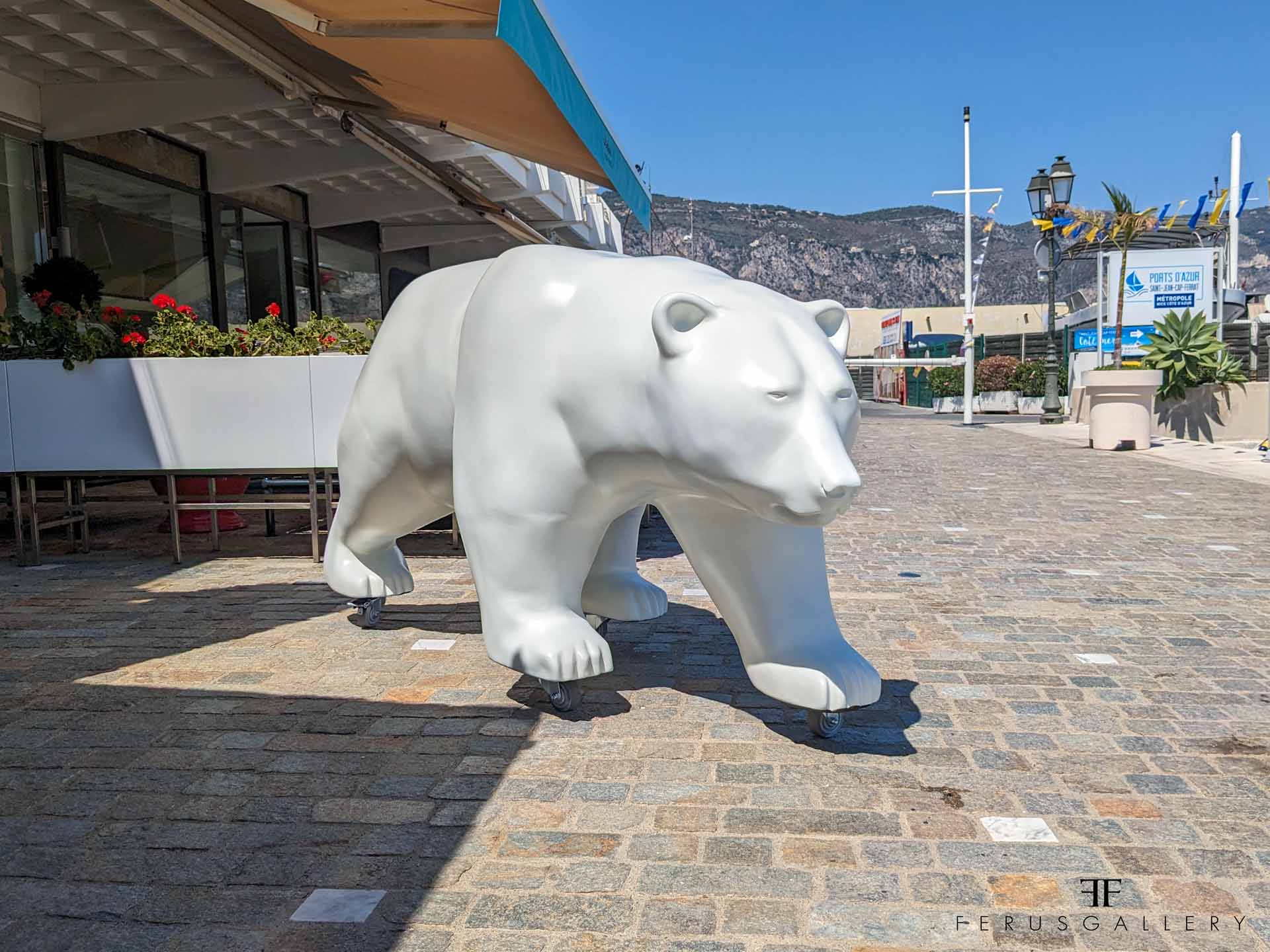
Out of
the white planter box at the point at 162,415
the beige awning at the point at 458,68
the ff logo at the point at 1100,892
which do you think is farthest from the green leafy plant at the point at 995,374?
the ff logo at the point at 1100,892

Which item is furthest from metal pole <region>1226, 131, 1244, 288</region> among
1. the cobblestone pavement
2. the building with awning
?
the cobblestone pavement

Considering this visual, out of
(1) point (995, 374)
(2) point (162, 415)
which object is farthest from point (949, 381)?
(2) point (162, 415)

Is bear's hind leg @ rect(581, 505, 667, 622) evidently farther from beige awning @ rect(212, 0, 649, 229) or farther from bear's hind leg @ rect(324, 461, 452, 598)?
beige awning @ rect(212, 0, 649, 229)

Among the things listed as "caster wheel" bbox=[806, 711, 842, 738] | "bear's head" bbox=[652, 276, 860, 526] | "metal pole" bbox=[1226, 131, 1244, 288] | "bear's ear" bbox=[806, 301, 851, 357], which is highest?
"metal pole" bbox=[1226, 131, 1244, 288]

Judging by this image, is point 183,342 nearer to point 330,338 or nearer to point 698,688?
point 330,338

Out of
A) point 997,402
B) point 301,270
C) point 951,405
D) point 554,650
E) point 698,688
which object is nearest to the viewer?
point 554,650

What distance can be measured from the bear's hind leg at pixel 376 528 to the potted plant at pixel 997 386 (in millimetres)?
24131

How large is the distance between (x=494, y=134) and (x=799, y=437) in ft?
16.3

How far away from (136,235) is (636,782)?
330 inches

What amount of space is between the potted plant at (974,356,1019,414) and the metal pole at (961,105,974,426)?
8.05 ft

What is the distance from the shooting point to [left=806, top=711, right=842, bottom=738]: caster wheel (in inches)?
112

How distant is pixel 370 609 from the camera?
423 cm

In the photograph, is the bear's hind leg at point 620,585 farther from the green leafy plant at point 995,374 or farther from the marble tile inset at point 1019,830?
the green leafy plant at point 995,374

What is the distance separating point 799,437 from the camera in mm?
2352
